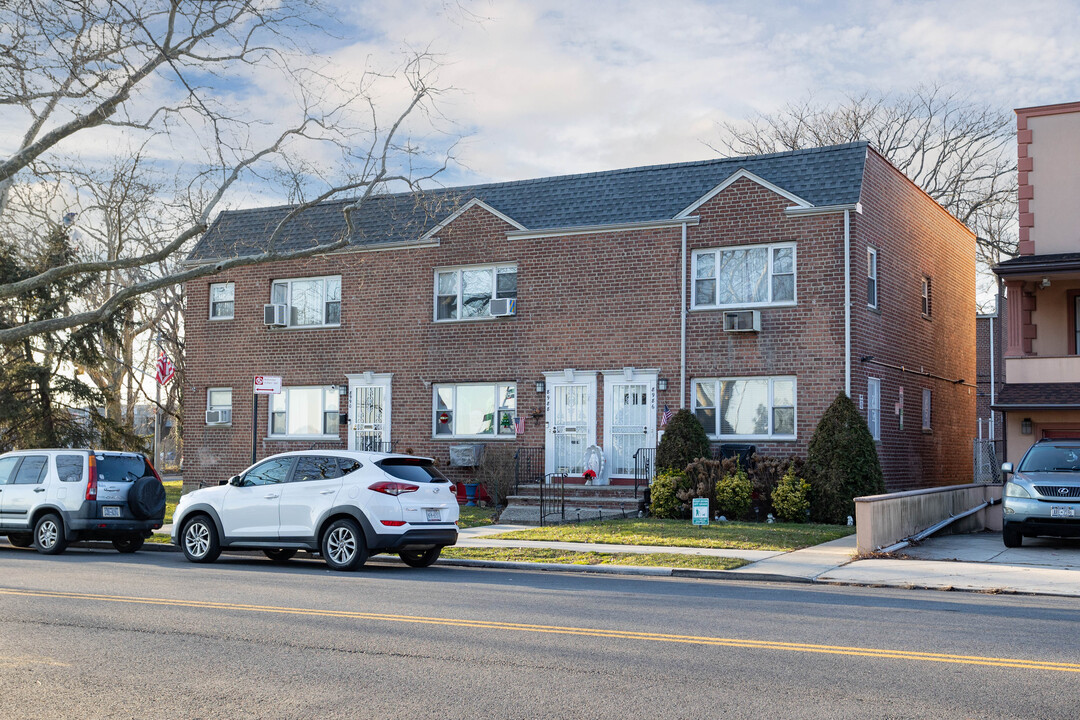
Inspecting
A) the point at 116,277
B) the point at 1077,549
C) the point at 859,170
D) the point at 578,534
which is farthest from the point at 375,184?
the point at 116,277

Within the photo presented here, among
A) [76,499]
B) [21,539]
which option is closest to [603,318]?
[76,499]

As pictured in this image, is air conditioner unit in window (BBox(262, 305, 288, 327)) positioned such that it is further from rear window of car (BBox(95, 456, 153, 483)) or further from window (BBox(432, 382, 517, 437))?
rear window of car (BBox(95, 456, 153, 483))

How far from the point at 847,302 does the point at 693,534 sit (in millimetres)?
6985

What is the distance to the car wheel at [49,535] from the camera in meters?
17.4

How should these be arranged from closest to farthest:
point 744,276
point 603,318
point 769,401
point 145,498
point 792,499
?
point 145,498 < point 792,499 < point 769,401 < point 744,276 < point 603,318

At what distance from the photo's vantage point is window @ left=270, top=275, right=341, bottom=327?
1120 inches

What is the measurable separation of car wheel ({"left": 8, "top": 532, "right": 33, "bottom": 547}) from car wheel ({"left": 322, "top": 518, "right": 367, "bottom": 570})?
701 cm

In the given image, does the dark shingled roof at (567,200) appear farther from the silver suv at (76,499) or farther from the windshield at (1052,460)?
the silver suv at (76,499)

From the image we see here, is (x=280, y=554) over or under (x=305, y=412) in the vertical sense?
under

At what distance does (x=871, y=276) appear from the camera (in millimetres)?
24094

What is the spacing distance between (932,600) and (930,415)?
1703 centimetres

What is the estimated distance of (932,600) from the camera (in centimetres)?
1173

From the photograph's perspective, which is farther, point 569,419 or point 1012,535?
point 569,419

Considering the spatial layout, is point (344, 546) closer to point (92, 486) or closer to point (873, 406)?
point (92, 486)
